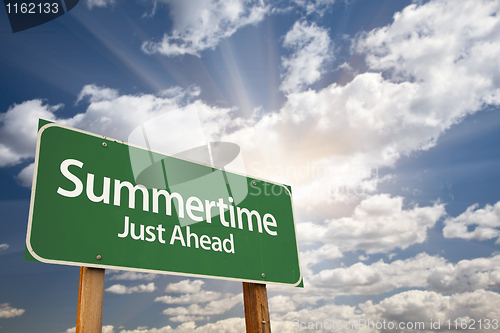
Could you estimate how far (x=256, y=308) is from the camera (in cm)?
340

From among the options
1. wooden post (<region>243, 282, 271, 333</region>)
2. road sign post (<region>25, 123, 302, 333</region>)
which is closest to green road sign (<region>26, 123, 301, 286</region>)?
road sign post (<region>25, 123, 302, 333</region>)

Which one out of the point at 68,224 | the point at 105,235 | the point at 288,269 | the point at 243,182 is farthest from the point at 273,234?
the point at 68,224

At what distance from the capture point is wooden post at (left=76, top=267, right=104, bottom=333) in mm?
2332

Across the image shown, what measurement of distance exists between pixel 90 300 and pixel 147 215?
2.46 feet

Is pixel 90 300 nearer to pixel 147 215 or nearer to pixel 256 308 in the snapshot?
pixel 147 215

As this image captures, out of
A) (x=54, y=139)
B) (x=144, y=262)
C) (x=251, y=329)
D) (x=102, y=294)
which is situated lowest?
(x=251, y=329)

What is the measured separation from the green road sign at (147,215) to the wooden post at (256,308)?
0.43 ft

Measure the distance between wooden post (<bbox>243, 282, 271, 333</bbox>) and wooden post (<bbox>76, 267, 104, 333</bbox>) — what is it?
4.66 feet

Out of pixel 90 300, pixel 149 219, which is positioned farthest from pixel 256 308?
pixel 90 300

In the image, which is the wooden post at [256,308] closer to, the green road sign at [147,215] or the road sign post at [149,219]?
the road sign post at [149,219]

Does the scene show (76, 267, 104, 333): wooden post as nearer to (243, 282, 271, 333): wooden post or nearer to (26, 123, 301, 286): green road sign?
(26, 123, 301, 286): green road sign

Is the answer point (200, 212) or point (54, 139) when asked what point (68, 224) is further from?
point (200, 212)

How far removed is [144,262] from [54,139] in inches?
44.6

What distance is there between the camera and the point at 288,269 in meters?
3.71
